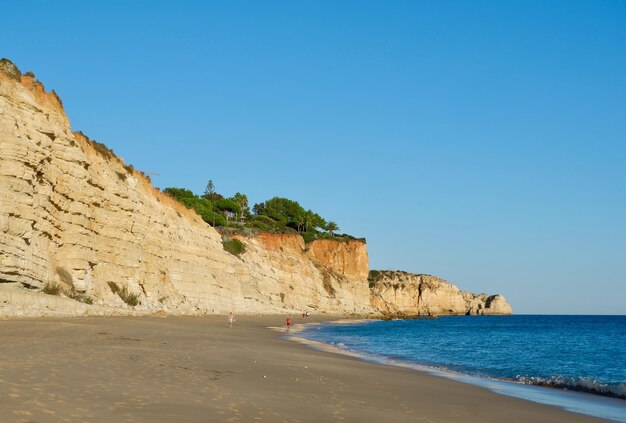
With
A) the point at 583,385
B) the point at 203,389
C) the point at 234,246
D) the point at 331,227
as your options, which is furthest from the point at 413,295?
the point at 203,389

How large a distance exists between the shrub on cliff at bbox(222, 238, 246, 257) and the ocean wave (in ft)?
182

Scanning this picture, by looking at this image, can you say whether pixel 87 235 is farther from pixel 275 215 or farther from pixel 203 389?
pixel 275 215

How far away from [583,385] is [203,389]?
44.7 ft

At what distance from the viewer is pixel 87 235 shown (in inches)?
1469

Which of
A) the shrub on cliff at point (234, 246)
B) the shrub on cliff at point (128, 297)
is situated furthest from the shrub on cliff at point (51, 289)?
the shrub on cliff at point (234, 246)

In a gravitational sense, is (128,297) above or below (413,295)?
below

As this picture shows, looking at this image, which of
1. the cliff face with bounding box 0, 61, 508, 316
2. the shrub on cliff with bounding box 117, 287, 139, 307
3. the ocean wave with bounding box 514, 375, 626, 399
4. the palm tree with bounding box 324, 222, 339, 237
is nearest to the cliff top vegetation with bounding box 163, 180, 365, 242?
the palm tree with bounding box 324, 222, 339, 237

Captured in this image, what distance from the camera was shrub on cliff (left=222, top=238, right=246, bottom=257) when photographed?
73.5 meters

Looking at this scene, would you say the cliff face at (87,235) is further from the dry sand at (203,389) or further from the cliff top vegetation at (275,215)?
the cliff top vegetation at (275,215)

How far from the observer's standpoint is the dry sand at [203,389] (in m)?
8.59

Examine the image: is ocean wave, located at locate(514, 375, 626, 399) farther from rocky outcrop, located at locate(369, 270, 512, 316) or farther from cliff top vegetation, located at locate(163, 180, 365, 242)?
rocky outcrop, located at locate(369, 270, 512, 316)

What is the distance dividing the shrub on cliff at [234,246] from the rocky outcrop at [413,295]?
59815mm

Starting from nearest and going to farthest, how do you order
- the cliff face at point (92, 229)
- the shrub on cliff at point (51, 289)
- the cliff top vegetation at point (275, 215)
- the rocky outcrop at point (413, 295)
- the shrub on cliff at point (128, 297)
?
1. the cliff face at point (92, 229)
2. the shrub on cliff at point (51, 289)
3. the shrub on cliff at point (128, 297)
4. the cliff top vegetation at point (275, 215)
5. the rocky outcrop at point (413, 295)

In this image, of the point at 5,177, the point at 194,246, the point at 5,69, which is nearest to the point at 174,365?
the point at 5,177
